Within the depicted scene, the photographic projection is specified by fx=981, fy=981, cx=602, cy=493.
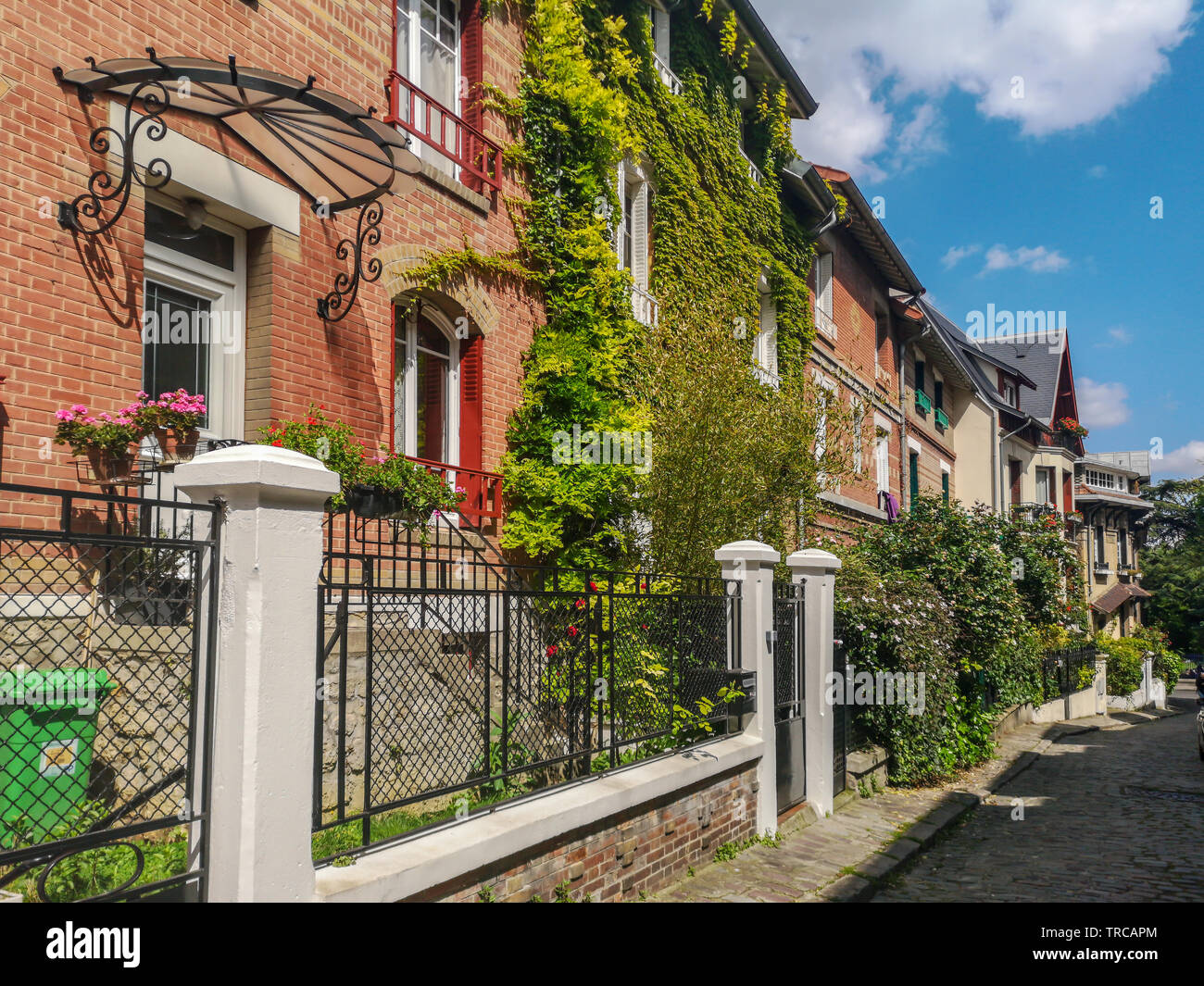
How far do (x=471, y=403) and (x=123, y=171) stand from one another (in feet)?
12.3

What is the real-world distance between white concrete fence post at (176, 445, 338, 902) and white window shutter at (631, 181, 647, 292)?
345 inches

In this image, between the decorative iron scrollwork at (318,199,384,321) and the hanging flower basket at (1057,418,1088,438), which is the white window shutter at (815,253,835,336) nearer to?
the decorative iron scrollwork at (318,199,384,321)

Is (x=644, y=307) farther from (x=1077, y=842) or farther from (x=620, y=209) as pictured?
(x=1077, y=842)

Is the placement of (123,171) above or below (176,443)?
above

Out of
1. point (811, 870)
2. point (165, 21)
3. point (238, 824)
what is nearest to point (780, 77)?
point (165, 21)

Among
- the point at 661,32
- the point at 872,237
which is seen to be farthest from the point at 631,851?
the point at 872,237

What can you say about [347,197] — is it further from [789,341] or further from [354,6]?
[789,341]

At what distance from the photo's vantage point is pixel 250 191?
6.84m

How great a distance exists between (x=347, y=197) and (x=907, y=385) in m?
19.3

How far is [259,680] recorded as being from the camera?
3.30 metres

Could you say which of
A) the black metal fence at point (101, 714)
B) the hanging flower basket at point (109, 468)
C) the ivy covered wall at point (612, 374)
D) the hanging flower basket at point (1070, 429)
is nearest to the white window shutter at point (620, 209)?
the ivy covered wall at point (612, 374)

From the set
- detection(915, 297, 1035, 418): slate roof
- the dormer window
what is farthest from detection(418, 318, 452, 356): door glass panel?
the dormer window

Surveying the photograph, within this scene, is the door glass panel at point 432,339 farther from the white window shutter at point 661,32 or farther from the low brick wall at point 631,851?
the white window shutter at point 661,32

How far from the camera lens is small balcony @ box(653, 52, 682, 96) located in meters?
12.3
